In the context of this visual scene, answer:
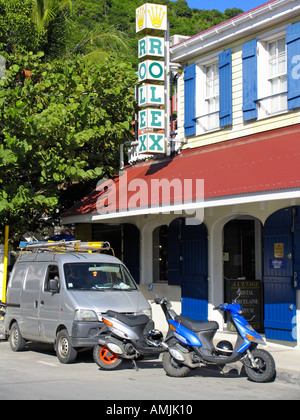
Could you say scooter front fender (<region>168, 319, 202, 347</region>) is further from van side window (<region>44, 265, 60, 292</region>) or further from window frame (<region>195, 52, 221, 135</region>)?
window frame (<region>195, 52, 221, 135</region>)

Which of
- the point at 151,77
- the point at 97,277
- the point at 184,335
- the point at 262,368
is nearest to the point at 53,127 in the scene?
the point at 151,77

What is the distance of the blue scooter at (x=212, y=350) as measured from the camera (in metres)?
A: 9.70

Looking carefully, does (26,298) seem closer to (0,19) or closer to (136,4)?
(0,19)

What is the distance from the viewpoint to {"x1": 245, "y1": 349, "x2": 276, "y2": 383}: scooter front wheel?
959cm

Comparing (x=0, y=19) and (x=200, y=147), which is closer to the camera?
(x=200, y=147)

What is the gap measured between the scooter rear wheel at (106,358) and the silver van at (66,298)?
1.23 ft

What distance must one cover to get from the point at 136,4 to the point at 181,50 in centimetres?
2868

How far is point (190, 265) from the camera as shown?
1573cm

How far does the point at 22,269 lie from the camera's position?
13.9 metres

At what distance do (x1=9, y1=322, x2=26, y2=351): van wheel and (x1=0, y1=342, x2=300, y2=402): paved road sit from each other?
4.50 ft


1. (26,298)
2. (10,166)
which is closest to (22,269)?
(26,298)

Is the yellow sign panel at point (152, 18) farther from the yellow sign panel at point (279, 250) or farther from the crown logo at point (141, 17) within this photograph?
the yellow sign panel at point (279, 250)

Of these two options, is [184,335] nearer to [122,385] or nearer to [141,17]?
[122,385]

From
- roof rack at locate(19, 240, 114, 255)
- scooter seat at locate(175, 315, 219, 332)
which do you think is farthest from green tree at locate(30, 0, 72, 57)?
scooter seat at locate(175, 315, 219, 332)
